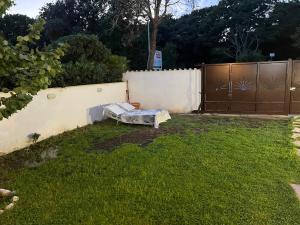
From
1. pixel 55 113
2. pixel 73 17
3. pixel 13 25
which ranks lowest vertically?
pixel 55 113

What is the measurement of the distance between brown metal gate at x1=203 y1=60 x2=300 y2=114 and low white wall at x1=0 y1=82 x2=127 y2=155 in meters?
3.86

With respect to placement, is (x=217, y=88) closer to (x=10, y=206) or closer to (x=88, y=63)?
(x=88, y=63)

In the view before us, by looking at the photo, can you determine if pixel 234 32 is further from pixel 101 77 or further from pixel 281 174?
pixel 281 174

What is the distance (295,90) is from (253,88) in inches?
53.9

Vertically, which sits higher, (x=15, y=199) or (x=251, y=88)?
(x=251, y=88)

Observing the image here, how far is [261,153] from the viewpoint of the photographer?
211 inches

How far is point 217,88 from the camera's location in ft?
34.0

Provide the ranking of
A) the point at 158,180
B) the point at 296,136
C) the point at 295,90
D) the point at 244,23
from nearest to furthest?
the point at 158,180 < the point at 296,136 < the point at 295,90 < the point at 244,23

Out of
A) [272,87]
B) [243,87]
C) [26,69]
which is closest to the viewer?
[26,69]

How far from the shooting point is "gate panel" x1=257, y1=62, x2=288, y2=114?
9523 millimetres

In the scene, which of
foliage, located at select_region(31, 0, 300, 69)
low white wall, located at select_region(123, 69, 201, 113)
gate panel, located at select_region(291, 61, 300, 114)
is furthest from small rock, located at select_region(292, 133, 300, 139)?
foliage, located at select_region(31, 0, 300, 69)

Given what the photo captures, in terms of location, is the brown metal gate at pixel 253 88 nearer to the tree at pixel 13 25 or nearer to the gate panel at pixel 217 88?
the gate panel at pixel 217 88

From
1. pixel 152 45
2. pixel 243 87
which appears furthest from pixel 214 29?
pixel 243 87

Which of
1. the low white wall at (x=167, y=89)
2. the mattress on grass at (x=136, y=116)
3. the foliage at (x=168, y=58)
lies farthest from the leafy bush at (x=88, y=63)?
the foliage at (x=168, y=58)
